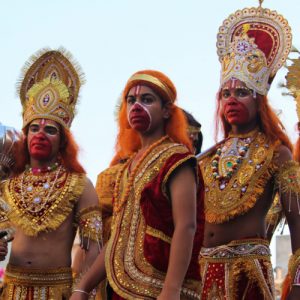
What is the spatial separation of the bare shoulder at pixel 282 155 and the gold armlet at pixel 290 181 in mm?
55

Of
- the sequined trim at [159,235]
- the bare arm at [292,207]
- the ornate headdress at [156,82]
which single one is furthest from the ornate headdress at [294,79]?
the sequined trim at [159,235]

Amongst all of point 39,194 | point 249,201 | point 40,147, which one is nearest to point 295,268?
point 249,201

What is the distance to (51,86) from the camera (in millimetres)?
6305

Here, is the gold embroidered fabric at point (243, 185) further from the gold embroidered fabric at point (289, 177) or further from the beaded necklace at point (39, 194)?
the beaded necklace at point (39, 194)

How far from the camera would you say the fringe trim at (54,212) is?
5.67 m

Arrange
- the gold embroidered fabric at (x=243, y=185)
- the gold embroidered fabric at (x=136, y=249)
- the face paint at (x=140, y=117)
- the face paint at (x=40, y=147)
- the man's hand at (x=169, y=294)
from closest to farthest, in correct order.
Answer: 1. the man's hand at (x=169, y=294)
2. the gold embroidered fabric at (x=136, y=249)
3. the face paint at (x=140, y=117)
4. the gold embroidered fabric at (x=243, y=185)
5. the face paint at (x=40, y=147)

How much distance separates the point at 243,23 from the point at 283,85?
565 millimetres

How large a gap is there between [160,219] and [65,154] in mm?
2160

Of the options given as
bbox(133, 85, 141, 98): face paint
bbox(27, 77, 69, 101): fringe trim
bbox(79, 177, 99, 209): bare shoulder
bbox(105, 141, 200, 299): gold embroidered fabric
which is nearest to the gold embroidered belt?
bbox(79, 177, 99, 209): bare shoulder

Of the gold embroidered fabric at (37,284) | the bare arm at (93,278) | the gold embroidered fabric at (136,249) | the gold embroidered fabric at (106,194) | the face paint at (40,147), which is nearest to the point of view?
the gold embroidered fabric at (136,249)

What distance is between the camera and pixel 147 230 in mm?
4105

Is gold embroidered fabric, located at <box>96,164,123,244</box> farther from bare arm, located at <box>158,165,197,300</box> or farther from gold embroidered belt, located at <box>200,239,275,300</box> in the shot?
bare arm, located at <box>158,165,197,300</box>

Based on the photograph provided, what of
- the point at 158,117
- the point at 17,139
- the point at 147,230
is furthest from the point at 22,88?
the point at 147,230

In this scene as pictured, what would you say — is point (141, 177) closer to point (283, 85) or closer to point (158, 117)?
point (158, 117)
